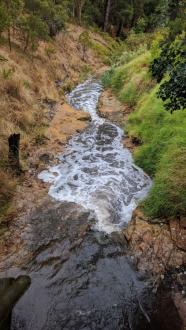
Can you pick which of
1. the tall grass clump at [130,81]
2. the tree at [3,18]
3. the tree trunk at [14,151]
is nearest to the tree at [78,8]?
the tall grass clump at [130,81]

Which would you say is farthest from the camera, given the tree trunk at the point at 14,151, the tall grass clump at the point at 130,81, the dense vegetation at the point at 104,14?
the dense vegetation at the point at 104,14

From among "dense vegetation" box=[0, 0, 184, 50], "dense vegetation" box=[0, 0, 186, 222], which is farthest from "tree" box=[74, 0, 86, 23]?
"dense vegetation" box=[0, 0, 186, 222]

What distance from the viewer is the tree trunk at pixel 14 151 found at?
27.5 feet

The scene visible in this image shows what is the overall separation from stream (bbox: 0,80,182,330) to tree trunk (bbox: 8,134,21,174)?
92cm

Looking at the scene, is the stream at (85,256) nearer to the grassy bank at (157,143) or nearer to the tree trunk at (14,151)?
the grassy bank at (157,143)

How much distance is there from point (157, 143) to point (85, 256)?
4891mm

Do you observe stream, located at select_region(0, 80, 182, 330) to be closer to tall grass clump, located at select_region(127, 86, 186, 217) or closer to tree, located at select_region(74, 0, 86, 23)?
tall grass clump, located at select_region(127, 86, 186, 217)

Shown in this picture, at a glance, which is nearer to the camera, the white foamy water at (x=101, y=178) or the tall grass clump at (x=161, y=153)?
the tall grass clump at (x=161, y=153)

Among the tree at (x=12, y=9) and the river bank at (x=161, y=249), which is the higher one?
the tree at (x=12, y=9)

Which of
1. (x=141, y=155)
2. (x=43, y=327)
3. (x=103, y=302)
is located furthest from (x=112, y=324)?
(x=141, y=155)

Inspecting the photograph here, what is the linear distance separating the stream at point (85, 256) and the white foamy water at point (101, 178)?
0.03 m

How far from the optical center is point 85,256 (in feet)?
22.0

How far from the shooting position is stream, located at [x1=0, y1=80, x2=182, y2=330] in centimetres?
545

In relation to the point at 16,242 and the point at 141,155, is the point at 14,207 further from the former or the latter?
the point at 141,155
